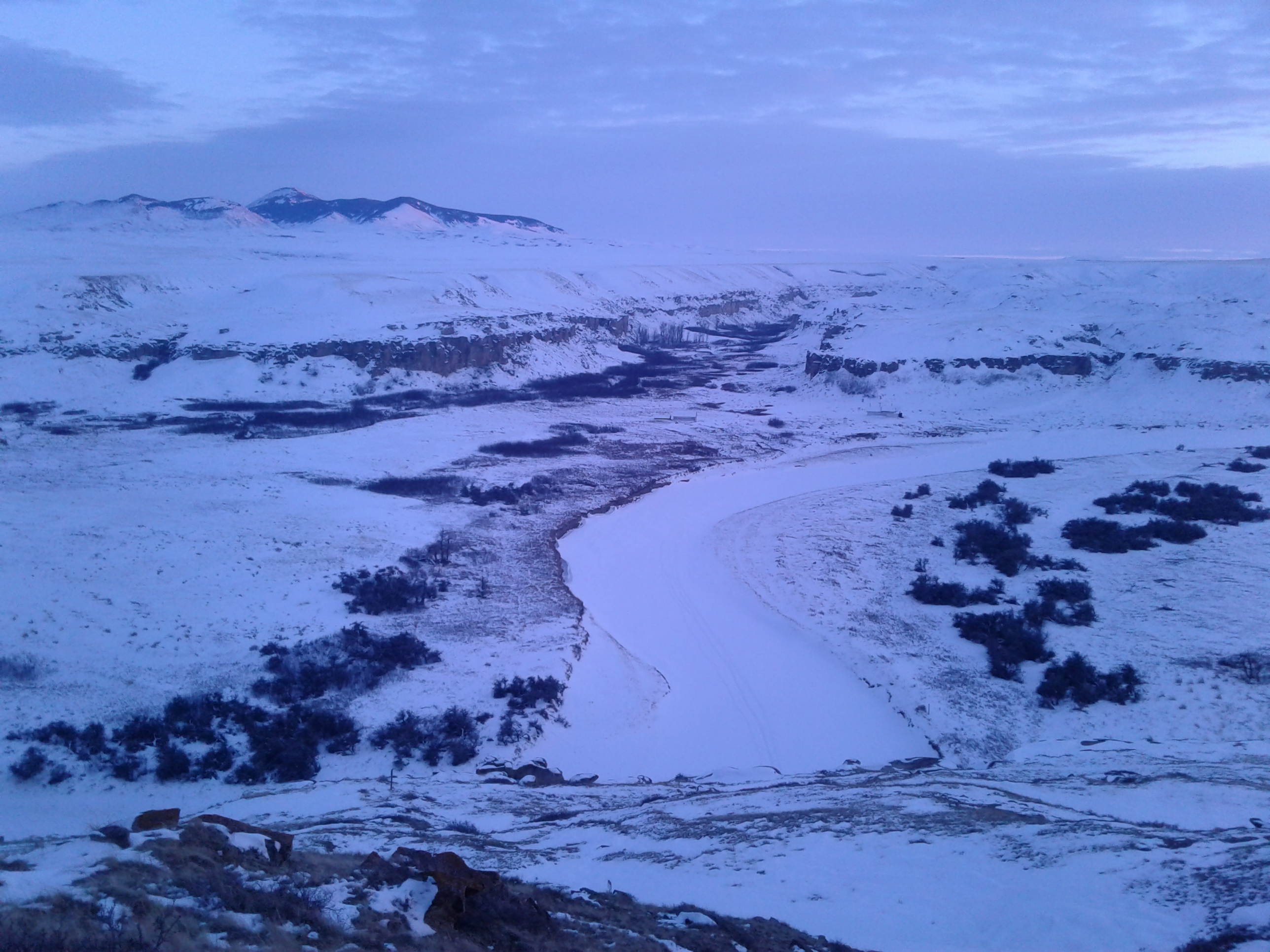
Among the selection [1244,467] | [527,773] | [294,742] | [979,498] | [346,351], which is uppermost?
[346,351]

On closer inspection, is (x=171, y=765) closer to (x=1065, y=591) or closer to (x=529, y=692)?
(x=529, y=692)

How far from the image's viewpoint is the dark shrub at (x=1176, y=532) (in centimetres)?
2055

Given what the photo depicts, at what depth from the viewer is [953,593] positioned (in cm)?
1823

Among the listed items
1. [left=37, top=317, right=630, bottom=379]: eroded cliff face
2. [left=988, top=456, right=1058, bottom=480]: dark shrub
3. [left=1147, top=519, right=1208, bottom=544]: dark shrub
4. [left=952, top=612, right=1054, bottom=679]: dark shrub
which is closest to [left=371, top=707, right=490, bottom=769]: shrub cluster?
[left=952, top=612, right=1054, bottom=679]: dark shrub

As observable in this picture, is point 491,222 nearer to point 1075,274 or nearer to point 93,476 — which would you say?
point 1075,274

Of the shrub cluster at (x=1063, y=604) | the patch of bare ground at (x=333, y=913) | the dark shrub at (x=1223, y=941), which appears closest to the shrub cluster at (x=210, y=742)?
the patch of bare ground at (x=333, y=913)

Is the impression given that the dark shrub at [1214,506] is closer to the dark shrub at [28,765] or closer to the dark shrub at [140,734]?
the dark shrub at [140,734]

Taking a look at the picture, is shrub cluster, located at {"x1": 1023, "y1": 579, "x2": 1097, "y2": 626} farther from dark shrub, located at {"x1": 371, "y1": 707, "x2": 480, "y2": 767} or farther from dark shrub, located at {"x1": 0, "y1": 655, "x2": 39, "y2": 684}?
dark shrub, located at {"x1": 0, "y1": 655, "x2": 39, "y2": 684}

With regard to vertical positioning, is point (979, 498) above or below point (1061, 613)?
above

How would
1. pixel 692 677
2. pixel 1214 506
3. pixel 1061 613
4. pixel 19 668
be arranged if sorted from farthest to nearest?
1. pixel 1214 506
2. pixel 1061 613
3. pixel 692 677
4. pixel 19 668

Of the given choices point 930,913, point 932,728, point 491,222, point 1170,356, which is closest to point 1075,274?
point 1170,356

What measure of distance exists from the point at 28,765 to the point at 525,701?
691cm

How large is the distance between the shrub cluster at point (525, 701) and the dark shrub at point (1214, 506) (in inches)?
710

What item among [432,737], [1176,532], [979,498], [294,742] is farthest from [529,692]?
[979,498]
